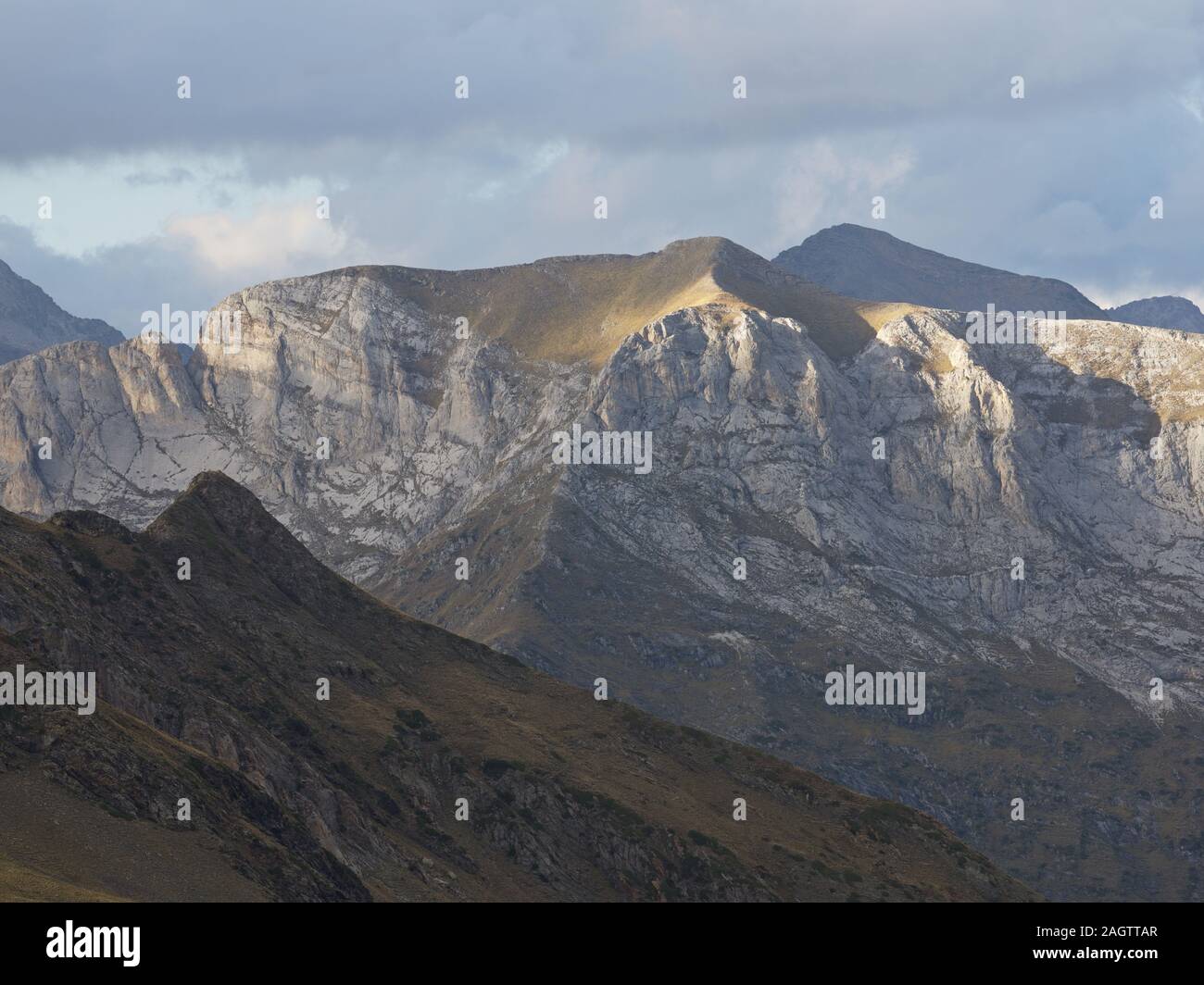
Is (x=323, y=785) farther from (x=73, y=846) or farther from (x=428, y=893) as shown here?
(x=73, y=846)

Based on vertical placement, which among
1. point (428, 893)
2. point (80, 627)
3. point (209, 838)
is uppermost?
point (80, 627)

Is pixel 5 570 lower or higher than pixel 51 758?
higher

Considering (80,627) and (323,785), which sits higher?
(80,627)

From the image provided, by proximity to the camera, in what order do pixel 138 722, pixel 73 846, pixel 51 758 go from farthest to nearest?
1. pixel 138 722
2. pixel 51 758
3. pixel 73 846

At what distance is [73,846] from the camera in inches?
5477
